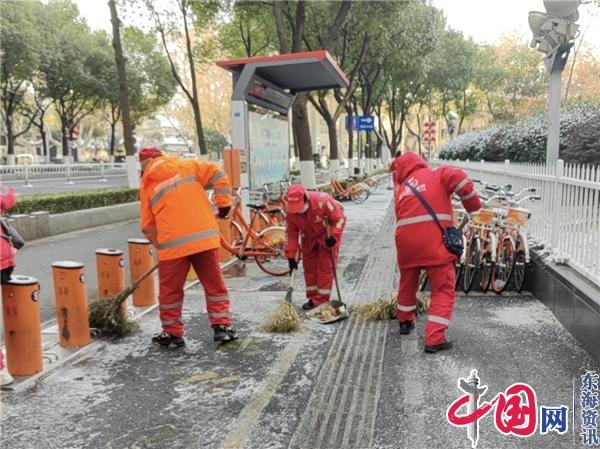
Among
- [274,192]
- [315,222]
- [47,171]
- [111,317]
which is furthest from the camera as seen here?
[47,171]

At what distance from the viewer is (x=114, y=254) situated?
17.3ft

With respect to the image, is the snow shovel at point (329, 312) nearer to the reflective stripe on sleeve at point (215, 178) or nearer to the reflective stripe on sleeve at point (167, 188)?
the reflective stripe on sleeve at point (215, 178)

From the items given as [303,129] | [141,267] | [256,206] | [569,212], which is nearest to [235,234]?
[256,206]

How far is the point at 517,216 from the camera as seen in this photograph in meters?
5.82

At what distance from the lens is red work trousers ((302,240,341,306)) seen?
5.56 m

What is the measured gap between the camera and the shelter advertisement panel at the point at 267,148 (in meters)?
9.46

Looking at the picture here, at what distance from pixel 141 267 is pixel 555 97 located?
217 inches

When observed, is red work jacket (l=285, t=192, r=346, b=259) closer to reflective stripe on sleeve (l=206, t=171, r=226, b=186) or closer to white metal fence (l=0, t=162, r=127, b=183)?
reflective stripe on sleeve (l=206, t=171, r=226, b=186)

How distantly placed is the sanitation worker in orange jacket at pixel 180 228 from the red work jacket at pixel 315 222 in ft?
2.99

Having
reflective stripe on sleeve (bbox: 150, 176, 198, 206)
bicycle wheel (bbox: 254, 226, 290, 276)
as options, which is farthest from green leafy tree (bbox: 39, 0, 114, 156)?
reflective stripe on sleeve (bbox: 150, 176, 198, 206)

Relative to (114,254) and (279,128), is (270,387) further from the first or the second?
(279,128)

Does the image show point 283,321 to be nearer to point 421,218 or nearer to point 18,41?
point 421,218

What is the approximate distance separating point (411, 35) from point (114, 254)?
2038cm

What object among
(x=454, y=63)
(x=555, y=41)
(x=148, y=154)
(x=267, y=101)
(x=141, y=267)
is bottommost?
(x=141, y=267)
